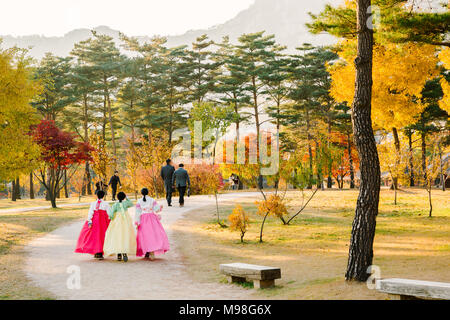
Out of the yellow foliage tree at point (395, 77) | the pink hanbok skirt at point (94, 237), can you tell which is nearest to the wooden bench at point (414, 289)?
the pink hanbok skirt at point (94, 237)

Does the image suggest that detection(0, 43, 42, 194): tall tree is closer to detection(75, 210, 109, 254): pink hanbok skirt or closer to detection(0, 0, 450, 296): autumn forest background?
detection(0, 0, 450, 296): autumn forest background

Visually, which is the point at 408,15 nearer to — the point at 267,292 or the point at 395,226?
the point at 267,292

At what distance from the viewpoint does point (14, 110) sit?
60.2ft

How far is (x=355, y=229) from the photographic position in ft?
26.8

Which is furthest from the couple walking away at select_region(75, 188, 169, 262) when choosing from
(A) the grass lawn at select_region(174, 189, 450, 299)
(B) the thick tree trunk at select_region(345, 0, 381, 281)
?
(B) the thick tree trunk at select_region(345, 0, 381, 281)

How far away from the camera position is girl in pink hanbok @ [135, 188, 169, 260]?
35.8ft

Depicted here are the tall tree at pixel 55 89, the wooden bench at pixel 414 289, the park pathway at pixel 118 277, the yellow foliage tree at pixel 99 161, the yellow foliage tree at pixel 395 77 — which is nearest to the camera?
the wooden bench at pixel 414 289

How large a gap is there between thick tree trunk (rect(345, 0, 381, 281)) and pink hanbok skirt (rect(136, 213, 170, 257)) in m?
4.61

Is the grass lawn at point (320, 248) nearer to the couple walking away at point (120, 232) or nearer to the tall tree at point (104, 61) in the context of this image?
the couple walking away at point (120, 232)

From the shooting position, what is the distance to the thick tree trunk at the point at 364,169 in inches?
317

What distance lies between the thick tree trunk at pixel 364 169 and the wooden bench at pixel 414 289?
150 cm

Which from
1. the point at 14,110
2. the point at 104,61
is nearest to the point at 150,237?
the point at 14,110

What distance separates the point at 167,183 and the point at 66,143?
8851 millimetres
